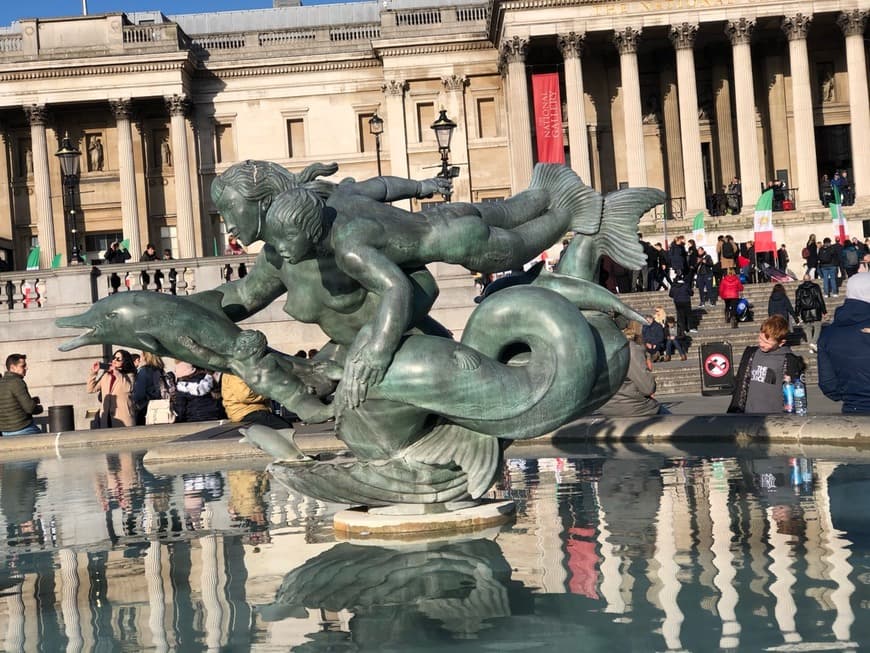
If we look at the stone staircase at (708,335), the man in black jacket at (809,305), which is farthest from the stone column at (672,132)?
the man in black jacket at (809,305)

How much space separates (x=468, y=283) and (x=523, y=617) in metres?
21.0

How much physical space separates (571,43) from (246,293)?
4732 cm

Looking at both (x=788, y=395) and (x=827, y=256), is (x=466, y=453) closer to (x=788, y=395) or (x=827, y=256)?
(x=788, y=395)

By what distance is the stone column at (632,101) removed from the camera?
51844 mm

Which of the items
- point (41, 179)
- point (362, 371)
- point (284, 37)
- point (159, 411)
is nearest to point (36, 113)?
point (41, 179)

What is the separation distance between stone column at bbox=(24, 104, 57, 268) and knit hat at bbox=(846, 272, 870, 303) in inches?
2016

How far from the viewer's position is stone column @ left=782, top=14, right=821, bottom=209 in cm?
5125

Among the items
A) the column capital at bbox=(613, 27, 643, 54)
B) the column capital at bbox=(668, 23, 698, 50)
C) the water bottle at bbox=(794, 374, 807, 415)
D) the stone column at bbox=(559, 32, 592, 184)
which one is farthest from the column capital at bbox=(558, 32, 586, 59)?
the water bottle at bbox=(794, 374, 807, 415)

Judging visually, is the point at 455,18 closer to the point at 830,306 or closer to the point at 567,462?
the point at 830,306

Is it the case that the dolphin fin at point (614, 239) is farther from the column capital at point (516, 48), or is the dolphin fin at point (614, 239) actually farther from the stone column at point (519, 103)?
the column capital at point (516, 48)

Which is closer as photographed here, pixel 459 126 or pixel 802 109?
pixel 802 109

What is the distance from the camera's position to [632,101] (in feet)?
171

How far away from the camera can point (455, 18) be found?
56938 millimetres

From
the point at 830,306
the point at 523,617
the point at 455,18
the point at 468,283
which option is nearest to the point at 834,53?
the point at 455,18
